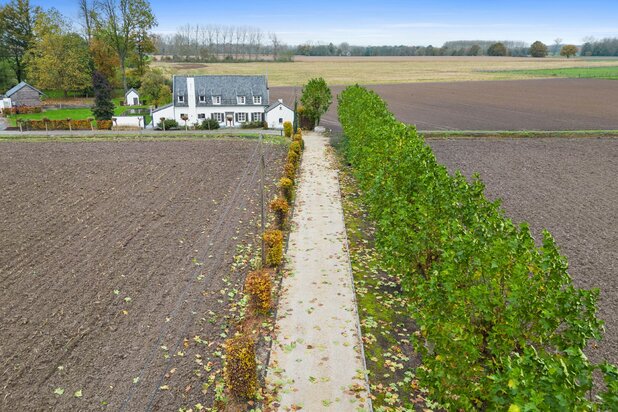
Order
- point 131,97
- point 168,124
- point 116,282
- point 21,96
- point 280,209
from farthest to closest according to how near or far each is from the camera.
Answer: point 131,97 < point 21,96 < point 168,124 < point 280,209 < point 116,282

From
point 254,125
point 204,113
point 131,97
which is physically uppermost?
point 131,97

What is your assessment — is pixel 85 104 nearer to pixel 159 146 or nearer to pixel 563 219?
pixel 159 146

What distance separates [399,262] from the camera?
13953 mm

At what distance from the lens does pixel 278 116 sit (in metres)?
56.3

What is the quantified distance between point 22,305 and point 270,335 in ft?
26.8

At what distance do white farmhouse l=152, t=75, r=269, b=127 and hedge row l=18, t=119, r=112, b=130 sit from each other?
19.2 ft

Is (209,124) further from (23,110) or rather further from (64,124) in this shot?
(23,110)

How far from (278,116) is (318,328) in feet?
146

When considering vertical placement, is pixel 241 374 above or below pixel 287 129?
below

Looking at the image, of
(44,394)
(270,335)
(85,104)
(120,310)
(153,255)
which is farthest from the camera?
(85,104)

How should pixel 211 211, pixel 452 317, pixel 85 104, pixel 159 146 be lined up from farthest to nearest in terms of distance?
pixel 85 104 → pixel 159 146 → pixel 211 211 → pixel 452 317

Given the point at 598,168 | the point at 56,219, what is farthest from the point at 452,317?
the point at 598,168

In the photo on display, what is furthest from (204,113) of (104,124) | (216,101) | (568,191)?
(568,191)

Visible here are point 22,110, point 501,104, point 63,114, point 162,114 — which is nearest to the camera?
point 162,114
